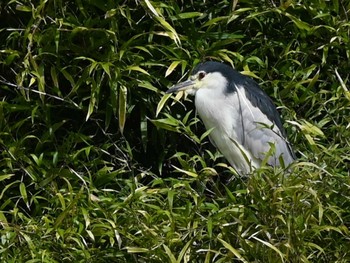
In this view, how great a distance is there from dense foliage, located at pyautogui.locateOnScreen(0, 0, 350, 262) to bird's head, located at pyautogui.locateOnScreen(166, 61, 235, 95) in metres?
0.04

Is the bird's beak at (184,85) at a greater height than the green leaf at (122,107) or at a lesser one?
lesser

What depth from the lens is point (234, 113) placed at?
355cm

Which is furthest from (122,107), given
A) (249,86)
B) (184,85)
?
(249,86)

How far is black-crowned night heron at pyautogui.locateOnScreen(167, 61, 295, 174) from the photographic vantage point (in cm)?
346

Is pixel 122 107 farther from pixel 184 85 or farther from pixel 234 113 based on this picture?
pixel 234 113

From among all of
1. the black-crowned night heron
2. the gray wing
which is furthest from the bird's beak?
the gray wing

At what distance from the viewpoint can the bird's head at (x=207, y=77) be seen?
342 cm

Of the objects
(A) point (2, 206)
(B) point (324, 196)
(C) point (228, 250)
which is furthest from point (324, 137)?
(A) point (2, 206)

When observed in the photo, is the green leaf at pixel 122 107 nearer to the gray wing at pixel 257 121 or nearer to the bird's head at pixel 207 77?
the bird's head at pixel 207 77

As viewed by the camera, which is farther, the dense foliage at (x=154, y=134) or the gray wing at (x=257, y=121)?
the gray wing at (x=257, y=121)

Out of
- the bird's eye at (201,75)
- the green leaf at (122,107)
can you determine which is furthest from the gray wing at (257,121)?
the green leaf at (122,107)

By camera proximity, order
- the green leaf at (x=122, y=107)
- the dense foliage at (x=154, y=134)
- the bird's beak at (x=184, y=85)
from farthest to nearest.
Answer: the bird's beak at (x=184, y=85)
the green leaf at (x=122, y=107)
the dense foliage at (x=154, y=134)

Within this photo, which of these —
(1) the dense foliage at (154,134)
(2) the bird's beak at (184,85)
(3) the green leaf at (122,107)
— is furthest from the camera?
(2) the bird's beak at (184,85)

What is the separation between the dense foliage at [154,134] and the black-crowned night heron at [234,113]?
6 centimetres
